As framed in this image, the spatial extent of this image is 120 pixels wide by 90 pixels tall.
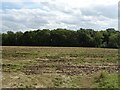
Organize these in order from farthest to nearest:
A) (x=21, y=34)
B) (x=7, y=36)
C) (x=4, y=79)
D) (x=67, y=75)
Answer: (x=21, y=34) < (x=7, y=36) < (x=67, y=75) < (x=4, y=79)

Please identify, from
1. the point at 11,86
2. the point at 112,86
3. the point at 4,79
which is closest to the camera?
the point at 112,86

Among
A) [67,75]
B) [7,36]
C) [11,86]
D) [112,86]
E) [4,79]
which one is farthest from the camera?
[7,36]

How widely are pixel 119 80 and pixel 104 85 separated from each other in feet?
2.55

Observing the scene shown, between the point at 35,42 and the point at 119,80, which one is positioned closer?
the point at 119,80

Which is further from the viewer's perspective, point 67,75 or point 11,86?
point 67,75

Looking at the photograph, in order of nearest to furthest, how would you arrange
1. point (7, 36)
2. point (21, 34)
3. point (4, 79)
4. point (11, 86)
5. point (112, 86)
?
1. point (112, 86)
2. point (11, 86)
3. point (4, 79)
4. point (7, 36)
5. point (21, 34)

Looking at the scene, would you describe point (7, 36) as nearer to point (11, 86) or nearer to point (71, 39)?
point (71, 39)

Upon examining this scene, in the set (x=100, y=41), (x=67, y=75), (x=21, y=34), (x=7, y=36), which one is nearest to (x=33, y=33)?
(x=21, y=34)

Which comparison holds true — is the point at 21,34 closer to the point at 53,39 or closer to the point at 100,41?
the point at 53,39

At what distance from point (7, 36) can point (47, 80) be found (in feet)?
179

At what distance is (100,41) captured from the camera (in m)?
69.2

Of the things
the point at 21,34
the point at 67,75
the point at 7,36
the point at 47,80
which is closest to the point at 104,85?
the point at 47,80

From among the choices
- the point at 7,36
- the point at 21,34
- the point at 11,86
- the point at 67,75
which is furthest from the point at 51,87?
the point at 21,34

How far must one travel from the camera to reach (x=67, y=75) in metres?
14.7
